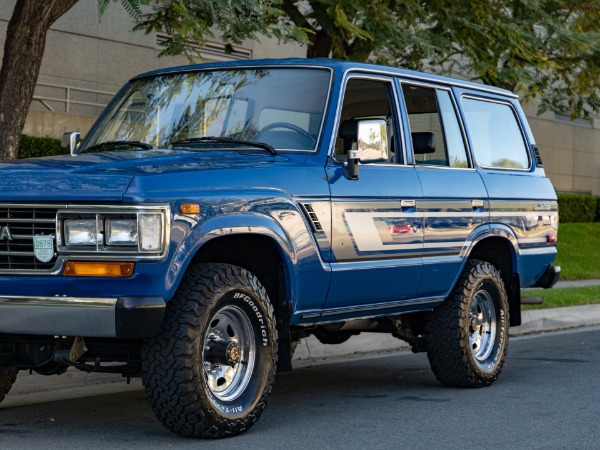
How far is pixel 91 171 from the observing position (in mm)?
5918

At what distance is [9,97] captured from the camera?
34.9ft

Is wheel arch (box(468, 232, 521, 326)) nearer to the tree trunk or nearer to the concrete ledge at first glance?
the concrete ledge

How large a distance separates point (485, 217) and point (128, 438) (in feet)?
11.2

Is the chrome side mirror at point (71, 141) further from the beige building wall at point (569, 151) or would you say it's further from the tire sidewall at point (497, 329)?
the beige building wall at point (569, 151)

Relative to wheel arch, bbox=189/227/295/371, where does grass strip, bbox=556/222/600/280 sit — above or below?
below

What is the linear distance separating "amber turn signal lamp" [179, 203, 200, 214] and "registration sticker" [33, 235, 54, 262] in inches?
25.8

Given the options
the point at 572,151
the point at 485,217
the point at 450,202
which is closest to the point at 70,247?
the point at 450,202

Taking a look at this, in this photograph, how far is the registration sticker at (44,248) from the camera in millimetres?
5777

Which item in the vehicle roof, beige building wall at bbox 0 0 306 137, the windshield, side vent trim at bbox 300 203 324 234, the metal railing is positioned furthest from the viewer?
beige building wall at bbox 0 0 306 137

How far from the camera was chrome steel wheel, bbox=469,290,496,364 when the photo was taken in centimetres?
869

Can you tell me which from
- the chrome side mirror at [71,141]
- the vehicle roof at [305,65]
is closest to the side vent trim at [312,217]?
the vehicle roof at [305,65]

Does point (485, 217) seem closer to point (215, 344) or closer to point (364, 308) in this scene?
point (364, 308)

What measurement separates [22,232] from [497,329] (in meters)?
4.21

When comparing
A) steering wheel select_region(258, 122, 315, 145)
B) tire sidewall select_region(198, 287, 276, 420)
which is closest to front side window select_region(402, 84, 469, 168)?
steering wheel select_region(258, 122, 315, 145)
